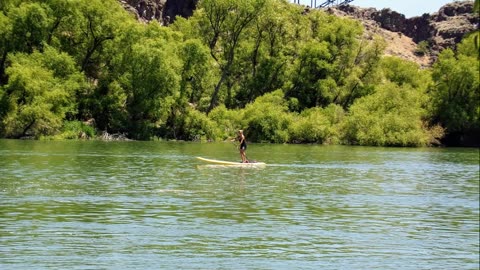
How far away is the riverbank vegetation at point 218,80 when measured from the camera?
236 feet

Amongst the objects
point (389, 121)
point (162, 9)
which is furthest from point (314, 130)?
point (162, 9)

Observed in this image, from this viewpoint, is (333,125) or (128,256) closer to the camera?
(128,256)

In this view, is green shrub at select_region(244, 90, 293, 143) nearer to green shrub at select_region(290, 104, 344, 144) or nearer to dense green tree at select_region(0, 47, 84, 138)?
green shrub at select_region(290, 104, 344, 144)

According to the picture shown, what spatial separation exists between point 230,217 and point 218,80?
63.9 m

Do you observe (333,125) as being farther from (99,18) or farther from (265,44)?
(99,18)

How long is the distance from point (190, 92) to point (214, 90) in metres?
6.84

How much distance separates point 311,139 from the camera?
256 feet

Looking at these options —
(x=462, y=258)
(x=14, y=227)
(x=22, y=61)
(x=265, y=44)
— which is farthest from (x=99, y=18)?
(x=462, y=258)

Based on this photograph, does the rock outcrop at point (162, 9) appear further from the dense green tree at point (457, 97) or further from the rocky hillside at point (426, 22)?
the dense green tree at point (457, 97)

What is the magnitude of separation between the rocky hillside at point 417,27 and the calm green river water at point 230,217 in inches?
3533

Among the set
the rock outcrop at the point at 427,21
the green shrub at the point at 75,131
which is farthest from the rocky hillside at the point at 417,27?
the green shrub at the point at 75,131

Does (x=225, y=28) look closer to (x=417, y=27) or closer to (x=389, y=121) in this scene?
(x=389, y=121)

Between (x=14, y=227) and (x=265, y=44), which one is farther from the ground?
(x=265, y=44)

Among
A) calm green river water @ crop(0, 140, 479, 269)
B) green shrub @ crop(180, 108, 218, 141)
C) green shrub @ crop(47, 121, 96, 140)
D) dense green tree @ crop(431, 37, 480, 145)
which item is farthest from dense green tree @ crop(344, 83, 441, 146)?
calm green river water @ crop(0, 140, 479, 269)
